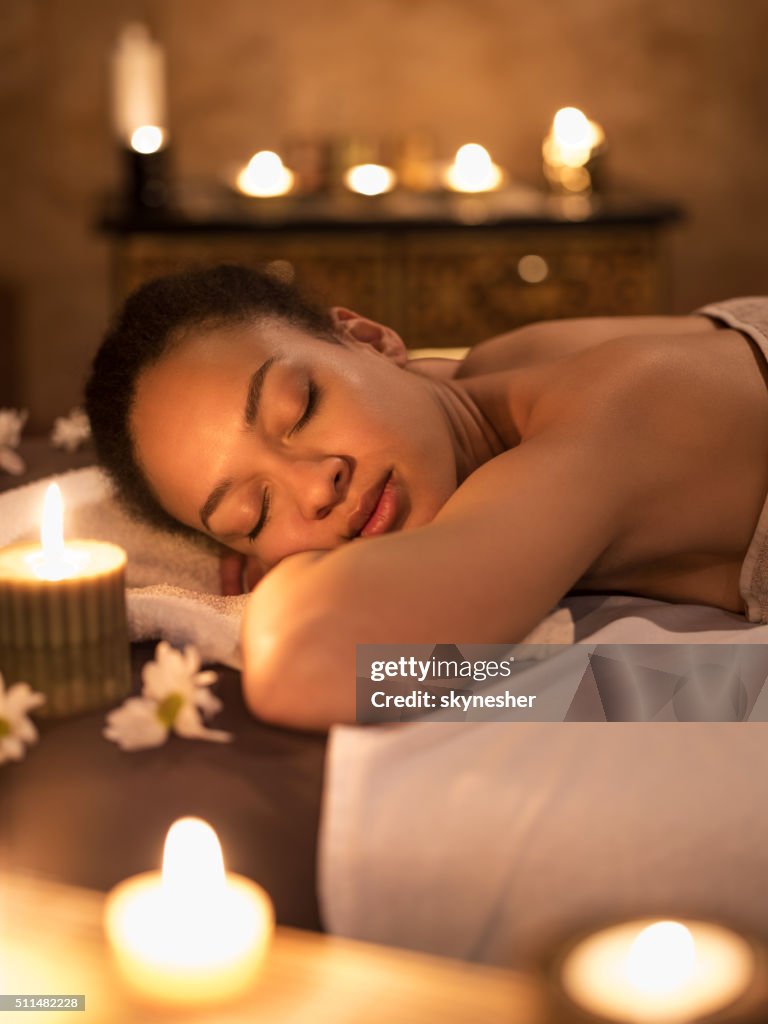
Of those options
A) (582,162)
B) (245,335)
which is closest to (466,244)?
(582,162)

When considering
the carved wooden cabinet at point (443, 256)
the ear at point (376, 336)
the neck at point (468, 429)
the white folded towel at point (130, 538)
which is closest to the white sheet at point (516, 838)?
the white folded towel at point (130, 538)

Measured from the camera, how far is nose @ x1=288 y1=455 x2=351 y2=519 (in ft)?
3.72

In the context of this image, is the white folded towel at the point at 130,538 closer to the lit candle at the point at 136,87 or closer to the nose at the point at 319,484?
the nose at the point at 319,484

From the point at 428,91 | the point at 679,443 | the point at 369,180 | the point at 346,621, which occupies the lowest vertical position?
the point at 346,621

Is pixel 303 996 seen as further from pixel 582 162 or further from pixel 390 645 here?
pixel 582 162

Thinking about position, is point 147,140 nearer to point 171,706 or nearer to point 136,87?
point 136,87

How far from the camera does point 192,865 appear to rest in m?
0.64

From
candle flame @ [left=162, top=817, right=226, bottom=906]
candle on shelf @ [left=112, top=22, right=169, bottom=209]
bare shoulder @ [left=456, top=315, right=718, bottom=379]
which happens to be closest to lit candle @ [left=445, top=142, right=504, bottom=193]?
candle on shelf @ [left=112, top=22, right=169, bottom=209]

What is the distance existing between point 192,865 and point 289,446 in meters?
0.58

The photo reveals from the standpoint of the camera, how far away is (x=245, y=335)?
1.24 meters

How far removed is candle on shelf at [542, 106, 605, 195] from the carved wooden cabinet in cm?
31

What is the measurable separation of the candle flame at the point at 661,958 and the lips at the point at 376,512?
0.63 metres

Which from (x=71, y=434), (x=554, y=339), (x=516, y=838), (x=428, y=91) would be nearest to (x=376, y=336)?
(x=554, y=339)

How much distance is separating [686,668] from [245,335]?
547mm
